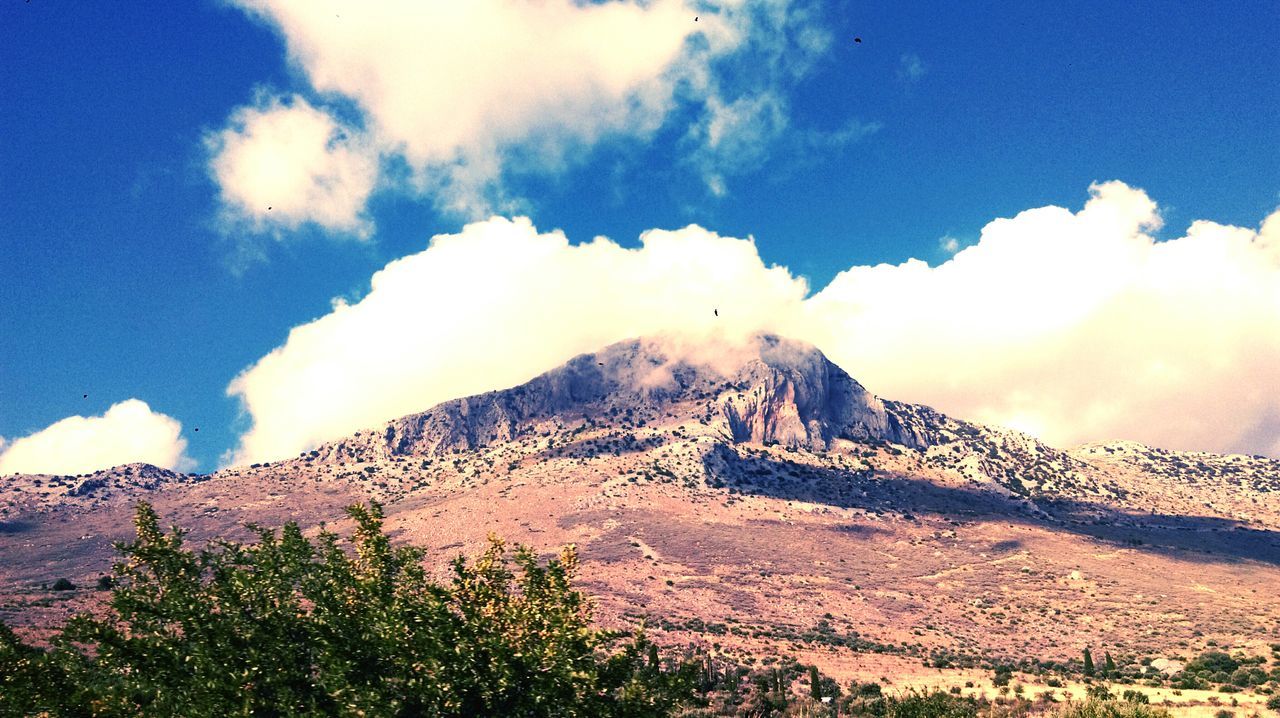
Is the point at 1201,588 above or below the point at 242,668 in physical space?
below

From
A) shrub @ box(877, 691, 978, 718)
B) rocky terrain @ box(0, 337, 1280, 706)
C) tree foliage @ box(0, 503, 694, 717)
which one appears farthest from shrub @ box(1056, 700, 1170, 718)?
tree foliage @ box(0, 503, 694, 717)

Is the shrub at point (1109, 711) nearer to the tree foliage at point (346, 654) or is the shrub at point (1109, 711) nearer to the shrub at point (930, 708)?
the shrub at point (930, 708)

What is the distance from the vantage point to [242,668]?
15.3 m

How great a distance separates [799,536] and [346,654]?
125 m

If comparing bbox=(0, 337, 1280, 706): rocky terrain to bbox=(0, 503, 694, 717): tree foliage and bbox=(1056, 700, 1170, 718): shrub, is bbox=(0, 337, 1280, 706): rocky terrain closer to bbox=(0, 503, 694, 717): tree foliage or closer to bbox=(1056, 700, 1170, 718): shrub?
bbox=(0, 503, 694, 717): tree foliage

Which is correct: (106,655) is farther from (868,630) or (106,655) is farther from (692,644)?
(868,630)

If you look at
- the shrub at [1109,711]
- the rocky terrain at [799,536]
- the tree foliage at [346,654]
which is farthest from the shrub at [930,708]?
the tree foliage at [346,654]

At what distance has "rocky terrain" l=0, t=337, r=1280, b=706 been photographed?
7675cm

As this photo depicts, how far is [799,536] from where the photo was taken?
129875mm

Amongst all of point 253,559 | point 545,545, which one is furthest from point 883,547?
point 253,559

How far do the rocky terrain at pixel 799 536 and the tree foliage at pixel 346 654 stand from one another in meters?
18.2

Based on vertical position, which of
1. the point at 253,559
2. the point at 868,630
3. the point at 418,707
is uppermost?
the point at 253,559

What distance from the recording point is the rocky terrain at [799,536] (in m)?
76.8

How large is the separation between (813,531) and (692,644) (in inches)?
2976
